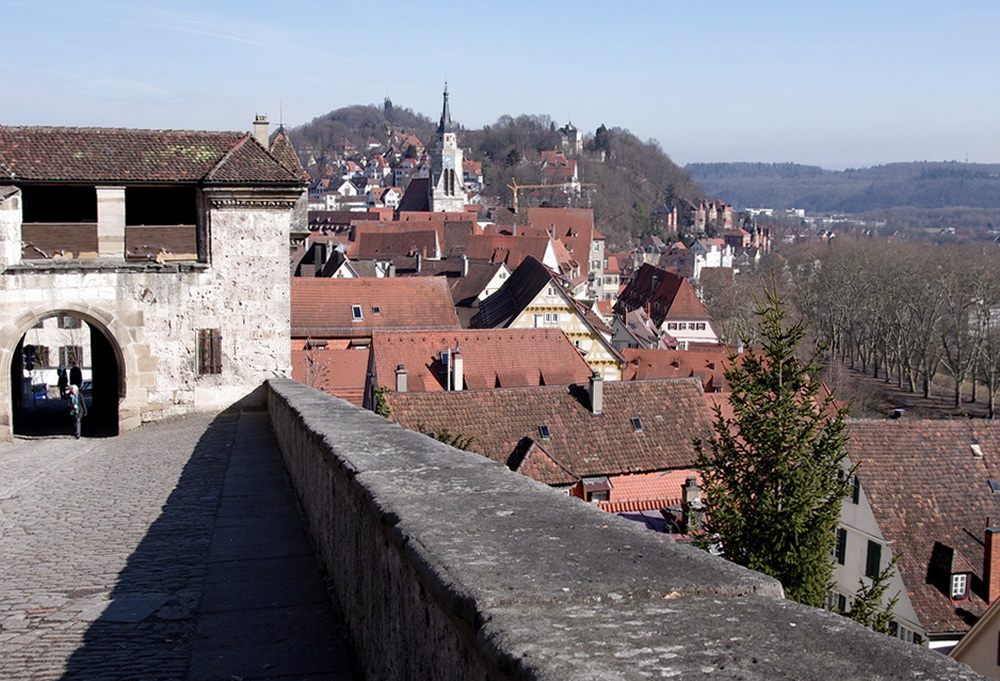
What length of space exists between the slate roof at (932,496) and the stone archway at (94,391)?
55.9 feet

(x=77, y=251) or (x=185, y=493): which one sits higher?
(x=77, y=251)

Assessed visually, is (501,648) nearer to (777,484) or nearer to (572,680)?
(572,680)

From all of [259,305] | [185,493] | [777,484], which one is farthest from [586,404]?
[185,493]

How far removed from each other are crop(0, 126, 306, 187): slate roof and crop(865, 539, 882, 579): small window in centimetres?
1675

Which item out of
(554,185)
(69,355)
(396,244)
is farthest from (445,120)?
(69,355)

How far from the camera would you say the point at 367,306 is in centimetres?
4350

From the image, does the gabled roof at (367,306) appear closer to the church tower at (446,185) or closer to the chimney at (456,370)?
the chimney at (456,370)

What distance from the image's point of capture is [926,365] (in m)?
70.8

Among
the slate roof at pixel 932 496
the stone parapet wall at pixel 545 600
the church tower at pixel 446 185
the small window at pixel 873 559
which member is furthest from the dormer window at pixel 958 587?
the church tower at pixel 446 185

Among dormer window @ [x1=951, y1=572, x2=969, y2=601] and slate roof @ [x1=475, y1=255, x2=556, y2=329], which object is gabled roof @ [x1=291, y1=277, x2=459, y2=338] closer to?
slate roof @ [x1=475, y1=255, x2=556, y2=329]

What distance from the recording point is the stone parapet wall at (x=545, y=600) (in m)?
2.00

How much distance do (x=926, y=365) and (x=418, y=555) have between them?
7383 centimetres

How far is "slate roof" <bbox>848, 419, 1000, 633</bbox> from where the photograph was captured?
22984mm

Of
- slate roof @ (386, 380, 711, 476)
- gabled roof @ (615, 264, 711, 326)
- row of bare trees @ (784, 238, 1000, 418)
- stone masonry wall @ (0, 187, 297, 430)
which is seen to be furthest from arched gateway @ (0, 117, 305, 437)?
gabled roof @ (615, 264, 711, 326)
